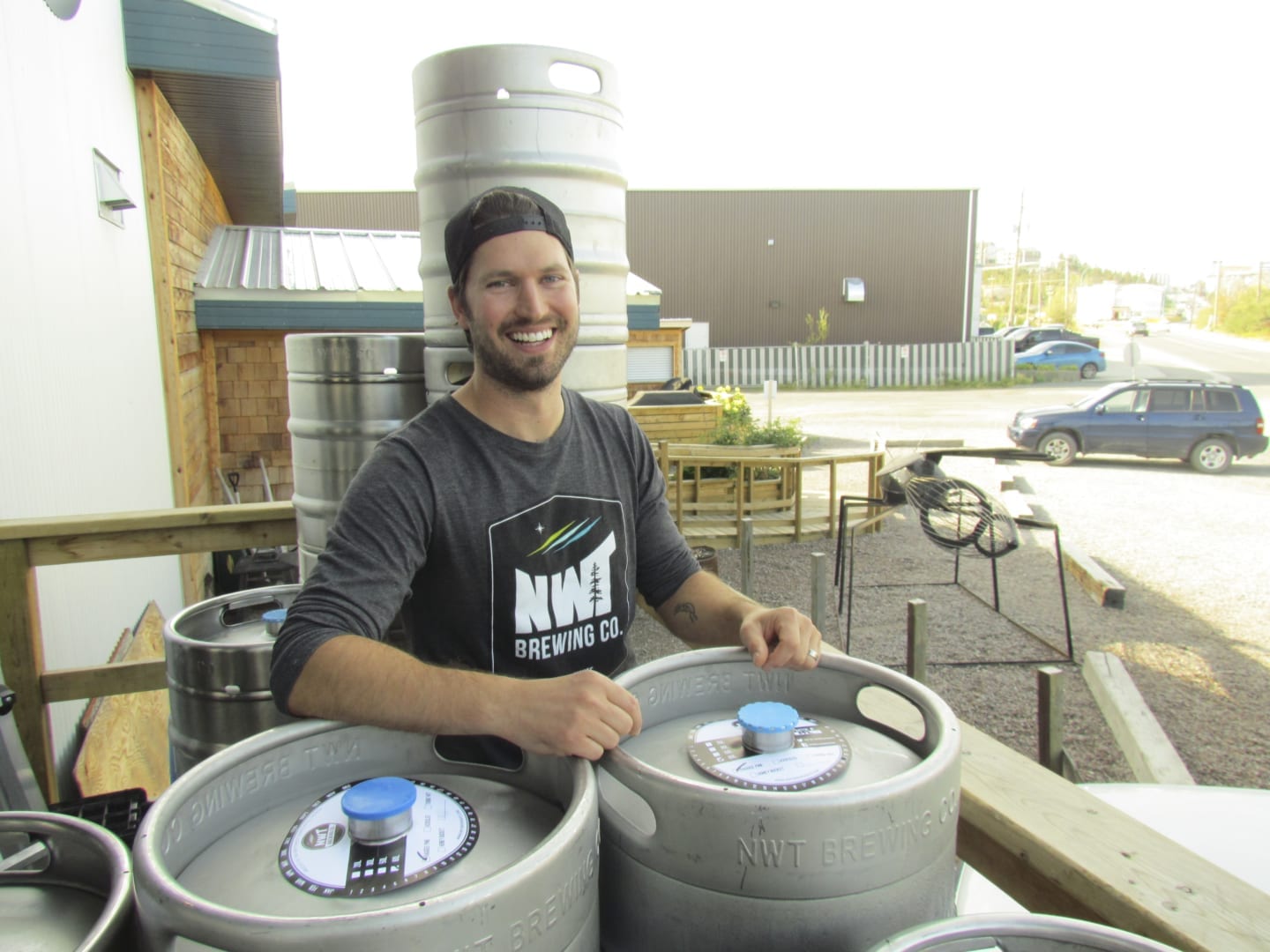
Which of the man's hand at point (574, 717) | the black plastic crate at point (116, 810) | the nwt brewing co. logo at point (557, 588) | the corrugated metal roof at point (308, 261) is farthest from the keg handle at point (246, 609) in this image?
the corrugated metal roof at point (308, 261)

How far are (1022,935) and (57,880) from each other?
100 cm

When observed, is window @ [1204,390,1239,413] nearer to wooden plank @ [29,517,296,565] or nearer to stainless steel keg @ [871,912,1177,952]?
wooden plank @ [29,517,296,565]

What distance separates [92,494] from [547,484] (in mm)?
3689

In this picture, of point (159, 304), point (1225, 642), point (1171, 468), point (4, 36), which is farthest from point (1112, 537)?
point (4, 36)

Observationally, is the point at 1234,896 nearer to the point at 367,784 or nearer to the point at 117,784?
the point at 367,784

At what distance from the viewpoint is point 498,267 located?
1.68 metres

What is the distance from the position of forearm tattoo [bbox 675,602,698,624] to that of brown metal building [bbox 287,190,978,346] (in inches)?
1320

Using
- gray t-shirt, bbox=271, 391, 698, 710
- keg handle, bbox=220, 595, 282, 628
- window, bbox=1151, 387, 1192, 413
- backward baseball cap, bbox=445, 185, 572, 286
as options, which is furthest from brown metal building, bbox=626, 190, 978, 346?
gray t-shirt, bbox=271, 391, 698, 710

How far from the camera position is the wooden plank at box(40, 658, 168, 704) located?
9.16 ft

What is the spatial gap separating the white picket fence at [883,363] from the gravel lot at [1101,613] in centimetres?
1794

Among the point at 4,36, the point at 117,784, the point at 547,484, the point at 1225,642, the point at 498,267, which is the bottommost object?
the point at 1225,642

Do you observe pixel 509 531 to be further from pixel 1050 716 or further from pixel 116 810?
pixel 1050 716

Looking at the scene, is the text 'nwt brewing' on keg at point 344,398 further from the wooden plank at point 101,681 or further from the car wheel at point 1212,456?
the car wheel at point 1212,456

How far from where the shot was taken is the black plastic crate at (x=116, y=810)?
1.79m
